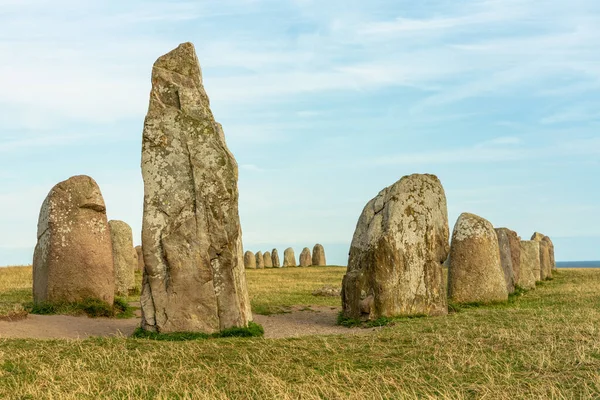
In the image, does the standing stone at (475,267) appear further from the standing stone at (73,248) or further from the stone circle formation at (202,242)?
the standing stone at (73,248)

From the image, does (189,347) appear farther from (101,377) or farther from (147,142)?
(147,142)

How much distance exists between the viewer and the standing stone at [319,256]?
188 feet

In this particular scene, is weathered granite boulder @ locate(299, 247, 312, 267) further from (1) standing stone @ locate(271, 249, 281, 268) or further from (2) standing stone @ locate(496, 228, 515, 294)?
(2) standing stone @ locate(496, 228, 515, 294)

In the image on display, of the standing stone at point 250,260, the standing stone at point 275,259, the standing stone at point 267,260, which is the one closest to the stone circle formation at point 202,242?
the standing stone at point 250,260

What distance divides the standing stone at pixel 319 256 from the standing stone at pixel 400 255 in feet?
126

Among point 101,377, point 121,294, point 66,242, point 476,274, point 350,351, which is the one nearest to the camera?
point 101,377

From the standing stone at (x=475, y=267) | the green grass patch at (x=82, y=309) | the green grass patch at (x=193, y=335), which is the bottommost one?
the green grass patch at (x=193, y=335)

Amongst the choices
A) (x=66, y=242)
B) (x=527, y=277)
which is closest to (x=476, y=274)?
(x=527, y=277)

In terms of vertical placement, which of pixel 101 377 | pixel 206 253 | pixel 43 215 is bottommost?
pixel 101 377

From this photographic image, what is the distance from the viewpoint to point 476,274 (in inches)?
882

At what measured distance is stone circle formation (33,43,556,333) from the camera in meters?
15.0

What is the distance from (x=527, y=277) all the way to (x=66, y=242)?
690 inches

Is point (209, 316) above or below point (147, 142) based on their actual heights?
below

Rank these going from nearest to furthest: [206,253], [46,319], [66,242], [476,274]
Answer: [206,253]
[46,319]
[66,242]
[476,274]
